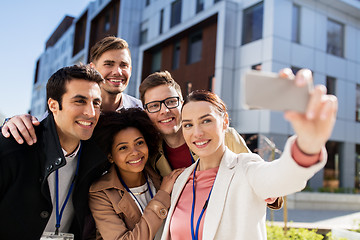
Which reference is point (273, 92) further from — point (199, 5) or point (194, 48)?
point (199, 5)

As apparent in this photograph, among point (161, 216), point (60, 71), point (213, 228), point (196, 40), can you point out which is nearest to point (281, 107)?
point (213, 228)

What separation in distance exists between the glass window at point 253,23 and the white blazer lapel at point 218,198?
582 inches

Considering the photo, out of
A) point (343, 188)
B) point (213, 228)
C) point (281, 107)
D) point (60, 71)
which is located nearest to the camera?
point (281, 107)

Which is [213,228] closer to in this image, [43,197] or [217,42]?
[43,197]

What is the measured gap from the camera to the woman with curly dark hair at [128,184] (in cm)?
293

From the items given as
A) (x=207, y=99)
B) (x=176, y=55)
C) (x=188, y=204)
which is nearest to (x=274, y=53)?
(x=176, y=55)

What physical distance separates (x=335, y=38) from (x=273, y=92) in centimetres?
1860

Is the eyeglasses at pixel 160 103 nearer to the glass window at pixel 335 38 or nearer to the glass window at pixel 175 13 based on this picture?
the glass window at pixel 335 38

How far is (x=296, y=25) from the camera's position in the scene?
1658 cm

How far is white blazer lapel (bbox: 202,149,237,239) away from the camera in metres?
2.41

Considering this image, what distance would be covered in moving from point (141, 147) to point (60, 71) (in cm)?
103

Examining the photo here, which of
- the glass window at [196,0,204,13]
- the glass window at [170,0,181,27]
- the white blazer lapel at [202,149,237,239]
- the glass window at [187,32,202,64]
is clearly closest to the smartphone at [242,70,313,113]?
the white blazer lapel at [202,149,237,239]

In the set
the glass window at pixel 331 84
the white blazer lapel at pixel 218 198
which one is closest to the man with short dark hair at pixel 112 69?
the white blazer lapel at pixel 218 198

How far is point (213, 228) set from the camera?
7.88 ft
